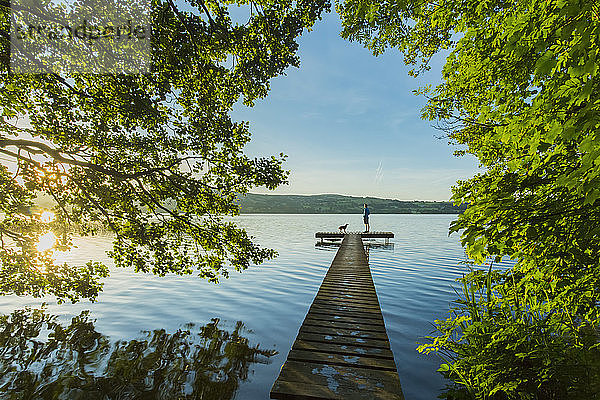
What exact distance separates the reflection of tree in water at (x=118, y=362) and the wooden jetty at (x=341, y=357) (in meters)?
2.20

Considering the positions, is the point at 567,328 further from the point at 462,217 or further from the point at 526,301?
the point at 462,217

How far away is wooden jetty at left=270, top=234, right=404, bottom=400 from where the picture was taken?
4062 millimetres

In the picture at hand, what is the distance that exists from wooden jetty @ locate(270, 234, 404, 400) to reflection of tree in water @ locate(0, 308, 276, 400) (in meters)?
2.20

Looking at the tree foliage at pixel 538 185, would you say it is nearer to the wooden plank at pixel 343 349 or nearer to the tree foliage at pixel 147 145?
the wooden plank at pixel 343 349

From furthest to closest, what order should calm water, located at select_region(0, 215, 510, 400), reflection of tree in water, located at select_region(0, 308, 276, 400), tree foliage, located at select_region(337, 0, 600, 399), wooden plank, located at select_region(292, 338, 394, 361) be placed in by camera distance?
calm water, located at select_region(0, 215, 510, 400), reflection of tree in water, located at select_region(0, 308, 276, 400), wooden plank, located at select_region(292, 338, 394, 361), tree foliage, located at select_region(337, 0, 600, 399)

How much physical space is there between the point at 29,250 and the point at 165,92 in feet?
16.1

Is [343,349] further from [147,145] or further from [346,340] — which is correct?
[147,145]

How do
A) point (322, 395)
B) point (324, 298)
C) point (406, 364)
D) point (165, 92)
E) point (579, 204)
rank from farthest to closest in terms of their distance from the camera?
point (324, 298) < point (406, 364) < point (165, 92) < point (322, 395) < point (579, 204)

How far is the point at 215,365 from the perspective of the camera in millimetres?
7086

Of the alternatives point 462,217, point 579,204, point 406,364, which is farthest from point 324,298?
point 579,204

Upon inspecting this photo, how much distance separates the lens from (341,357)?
5.11 m

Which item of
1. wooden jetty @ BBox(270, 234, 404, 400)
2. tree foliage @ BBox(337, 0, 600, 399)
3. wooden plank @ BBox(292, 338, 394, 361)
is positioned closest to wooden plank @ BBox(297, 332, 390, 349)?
wooden jetty @ BBox(270, 234, 404, 400)

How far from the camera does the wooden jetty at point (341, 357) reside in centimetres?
406

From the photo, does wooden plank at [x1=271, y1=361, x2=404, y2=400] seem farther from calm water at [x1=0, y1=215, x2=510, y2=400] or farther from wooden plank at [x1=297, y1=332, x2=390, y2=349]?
calm water at [x1=0, y1=215, x2=510, y2=400]
